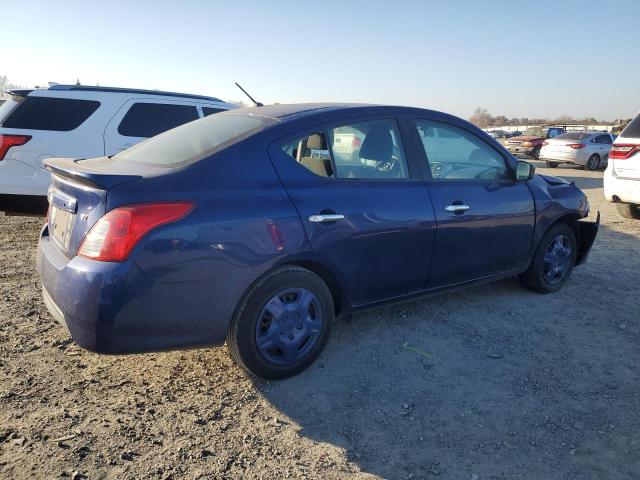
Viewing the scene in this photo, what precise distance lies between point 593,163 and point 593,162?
0.13 ft

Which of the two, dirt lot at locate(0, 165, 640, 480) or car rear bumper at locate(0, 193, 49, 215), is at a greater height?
car rear bumper at locate(0, 193, 49, 215)

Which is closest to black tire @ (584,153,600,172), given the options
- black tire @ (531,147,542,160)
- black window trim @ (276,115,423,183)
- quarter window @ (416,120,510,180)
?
black tire @ (531,147,542,160)

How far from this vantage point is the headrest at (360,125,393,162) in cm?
342

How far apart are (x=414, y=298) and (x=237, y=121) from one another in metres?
1.77

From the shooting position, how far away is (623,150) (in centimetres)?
743

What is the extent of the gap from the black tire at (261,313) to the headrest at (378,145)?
0.96 meters

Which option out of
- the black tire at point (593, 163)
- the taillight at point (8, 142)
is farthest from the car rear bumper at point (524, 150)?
the taillight at point (8, 142)

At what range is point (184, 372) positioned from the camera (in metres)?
3.12

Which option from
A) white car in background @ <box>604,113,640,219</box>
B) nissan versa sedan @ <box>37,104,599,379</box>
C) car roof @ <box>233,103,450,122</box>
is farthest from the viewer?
white car in background @ <box>604,113,640,219</box>

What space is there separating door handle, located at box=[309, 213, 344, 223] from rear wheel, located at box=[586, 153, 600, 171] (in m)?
19.0

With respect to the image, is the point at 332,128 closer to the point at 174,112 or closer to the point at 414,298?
the point at 414,298

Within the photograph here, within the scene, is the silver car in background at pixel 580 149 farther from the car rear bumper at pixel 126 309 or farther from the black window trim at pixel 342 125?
the car rear bumper at pixel 126 309

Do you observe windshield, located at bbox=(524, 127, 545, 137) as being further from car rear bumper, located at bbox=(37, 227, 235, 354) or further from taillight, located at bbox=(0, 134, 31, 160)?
car rear bumper, located at bbox=(37, 227, 235, 354)

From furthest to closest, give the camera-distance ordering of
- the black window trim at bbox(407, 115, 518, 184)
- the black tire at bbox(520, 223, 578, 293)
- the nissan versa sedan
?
the black tire at bbox(520, 223, 578, 293)
the black window trim at bbox(407, 115, 518, 184)
the nissan versa sedan
